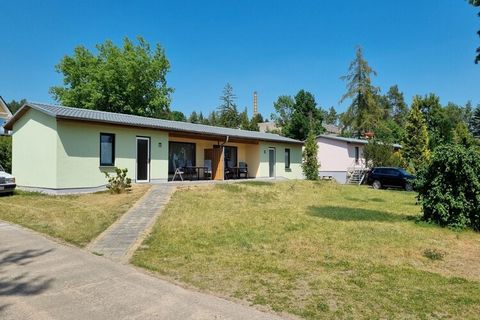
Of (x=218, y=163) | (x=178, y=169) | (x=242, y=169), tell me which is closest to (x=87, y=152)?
(x=178, y=169)

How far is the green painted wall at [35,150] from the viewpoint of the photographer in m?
14.5

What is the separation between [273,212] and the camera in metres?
11.3

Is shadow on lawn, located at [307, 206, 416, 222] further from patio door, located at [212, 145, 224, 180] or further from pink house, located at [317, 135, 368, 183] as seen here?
pink house, located at [317, 135, 368, 183]

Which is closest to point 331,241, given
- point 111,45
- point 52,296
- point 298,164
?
point 52,296

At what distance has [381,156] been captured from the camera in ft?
101

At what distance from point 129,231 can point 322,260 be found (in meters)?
4.39

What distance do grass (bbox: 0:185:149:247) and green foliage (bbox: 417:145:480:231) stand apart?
27.4 feet

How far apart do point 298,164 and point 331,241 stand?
20316 mm

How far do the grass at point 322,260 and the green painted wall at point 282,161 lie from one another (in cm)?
1312

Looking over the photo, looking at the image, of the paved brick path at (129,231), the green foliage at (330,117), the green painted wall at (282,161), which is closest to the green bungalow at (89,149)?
the green painted wall at (282,161)

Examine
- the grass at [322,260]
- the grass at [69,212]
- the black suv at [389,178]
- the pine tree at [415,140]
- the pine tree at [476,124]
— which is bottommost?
the grass at [322,260]

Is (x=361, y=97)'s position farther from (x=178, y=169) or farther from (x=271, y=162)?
(x=178, y=169)

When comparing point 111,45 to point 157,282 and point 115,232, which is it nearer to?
point 115,232

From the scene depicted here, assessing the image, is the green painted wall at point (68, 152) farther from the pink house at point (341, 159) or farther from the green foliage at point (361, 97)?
the green foliage at point (361, 97)
